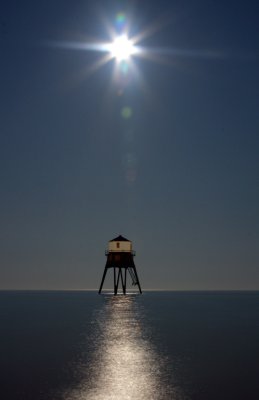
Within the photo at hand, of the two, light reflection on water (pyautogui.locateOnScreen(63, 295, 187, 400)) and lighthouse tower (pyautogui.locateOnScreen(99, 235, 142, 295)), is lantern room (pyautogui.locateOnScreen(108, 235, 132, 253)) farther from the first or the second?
light reflection on water (pyautogui.locateOnScreen(63, 295, 187, 400))

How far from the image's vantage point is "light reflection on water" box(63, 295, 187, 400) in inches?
861

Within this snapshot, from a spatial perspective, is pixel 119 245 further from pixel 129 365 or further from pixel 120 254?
pixel 129 365

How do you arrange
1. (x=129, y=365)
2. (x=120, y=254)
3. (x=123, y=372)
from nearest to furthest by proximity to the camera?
1. (x=123, y=372)
2. (x=129, y=365)
3. (x=120, y=254)

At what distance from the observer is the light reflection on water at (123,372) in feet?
71.8

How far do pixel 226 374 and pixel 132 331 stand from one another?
2310cm

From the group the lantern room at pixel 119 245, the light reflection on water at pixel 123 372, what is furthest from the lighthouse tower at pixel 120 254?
the light reflection on water at pixel 123 372

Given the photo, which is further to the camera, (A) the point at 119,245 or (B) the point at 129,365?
(A) the point at 119,245

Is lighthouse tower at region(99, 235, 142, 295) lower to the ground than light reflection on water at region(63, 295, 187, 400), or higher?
higher

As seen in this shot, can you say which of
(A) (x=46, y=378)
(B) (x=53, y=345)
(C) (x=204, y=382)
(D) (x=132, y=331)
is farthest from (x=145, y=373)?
(D) (x=132, y=331)

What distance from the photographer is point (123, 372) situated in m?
27.4

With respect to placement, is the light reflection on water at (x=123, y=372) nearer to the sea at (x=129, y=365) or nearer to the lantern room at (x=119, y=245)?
the sea at (x=129, y=365)

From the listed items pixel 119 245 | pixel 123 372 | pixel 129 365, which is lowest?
pixel 123 372

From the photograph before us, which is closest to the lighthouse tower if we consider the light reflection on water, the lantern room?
the lantern room

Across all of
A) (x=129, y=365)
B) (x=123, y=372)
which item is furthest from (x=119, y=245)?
(x=123, y=372)
